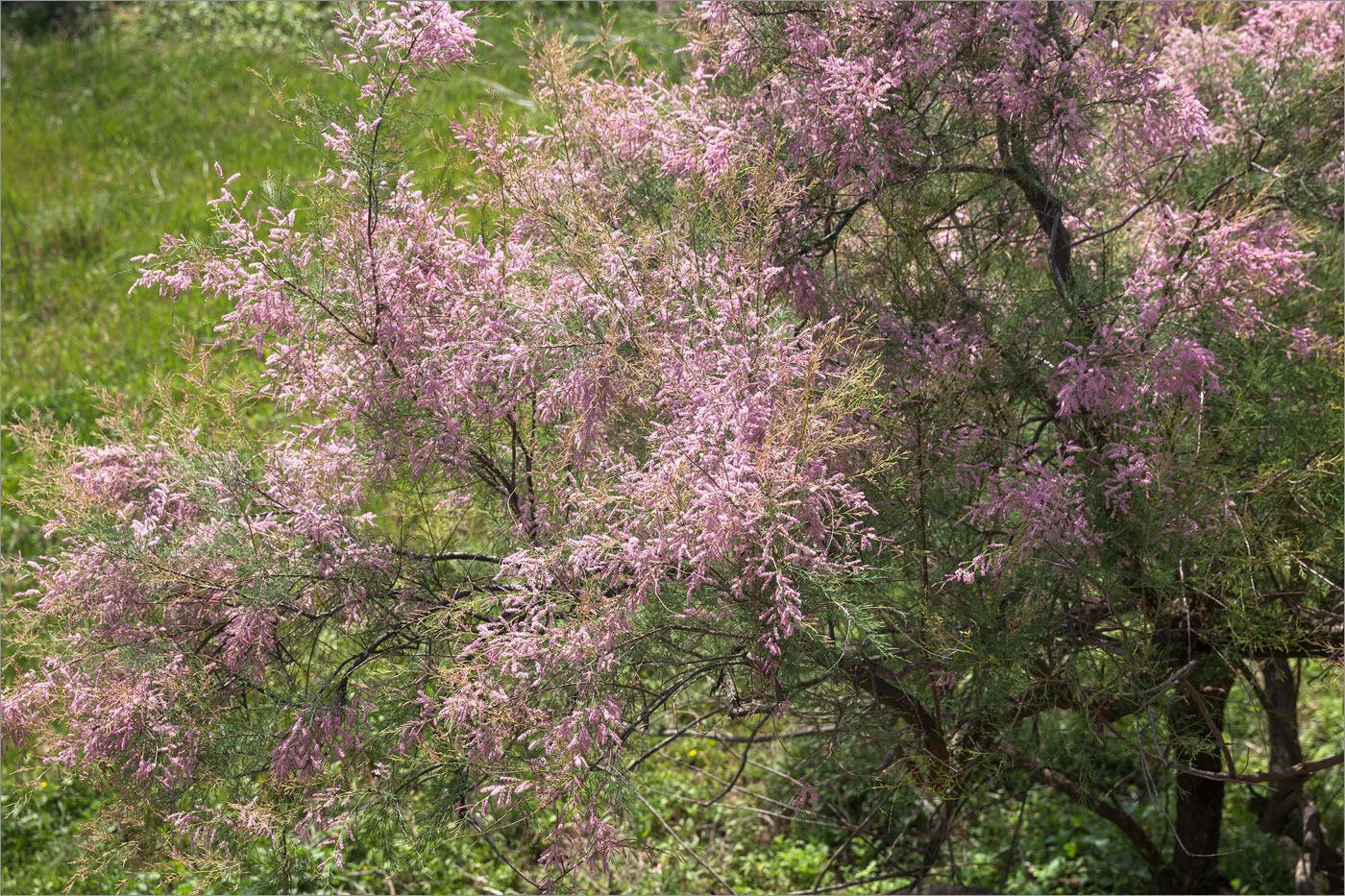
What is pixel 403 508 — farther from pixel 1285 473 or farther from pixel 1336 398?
pixel 1336 398

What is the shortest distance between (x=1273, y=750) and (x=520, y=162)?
292cm

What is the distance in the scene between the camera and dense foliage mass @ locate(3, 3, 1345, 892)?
2291 millimetres

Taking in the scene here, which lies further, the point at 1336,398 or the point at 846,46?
the point at 1336,398

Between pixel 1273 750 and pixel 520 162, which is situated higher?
pixel 520 162

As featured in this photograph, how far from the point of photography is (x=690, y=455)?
2.17 meters

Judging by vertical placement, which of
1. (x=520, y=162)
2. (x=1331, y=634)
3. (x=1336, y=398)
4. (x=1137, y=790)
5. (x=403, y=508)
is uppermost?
(x=520, y=162)

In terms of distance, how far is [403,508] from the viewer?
301cm

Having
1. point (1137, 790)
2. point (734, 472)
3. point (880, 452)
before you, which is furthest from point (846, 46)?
point (1137, 790)

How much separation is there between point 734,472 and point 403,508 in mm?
1201

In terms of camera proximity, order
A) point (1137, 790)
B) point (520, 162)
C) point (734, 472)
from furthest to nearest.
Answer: point (1137, 790) → point (520, 162) → point (734, 472)

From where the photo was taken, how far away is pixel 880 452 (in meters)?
2.55

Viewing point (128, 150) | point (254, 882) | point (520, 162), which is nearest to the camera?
point (254, 882)

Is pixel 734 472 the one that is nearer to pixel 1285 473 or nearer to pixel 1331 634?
pixel 1285 473

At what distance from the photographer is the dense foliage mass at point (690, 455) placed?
7.52ft
